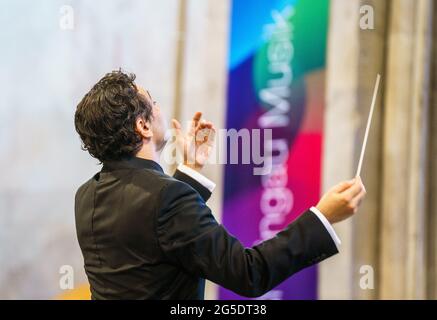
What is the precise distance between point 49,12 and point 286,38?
1.11 m

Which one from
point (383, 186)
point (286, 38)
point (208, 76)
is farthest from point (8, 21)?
point (383, 186)

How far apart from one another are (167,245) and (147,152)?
0.28 metres

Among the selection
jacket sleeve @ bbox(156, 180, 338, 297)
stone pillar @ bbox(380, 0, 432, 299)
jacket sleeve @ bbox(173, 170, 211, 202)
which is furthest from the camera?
stone pillar @ bbox(380, 0, 432, 299)

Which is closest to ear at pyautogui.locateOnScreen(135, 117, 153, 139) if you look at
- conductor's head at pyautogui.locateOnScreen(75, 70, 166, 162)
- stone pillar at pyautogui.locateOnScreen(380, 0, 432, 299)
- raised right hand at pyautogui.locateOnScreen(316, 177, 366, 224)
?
conductor's head at pyautogui.locateOnScreen(75, 70, 166, 162)

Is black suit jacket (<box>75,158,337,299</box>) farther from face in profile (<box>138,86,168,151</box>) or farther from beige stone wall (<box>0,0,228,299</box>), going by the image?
beige stone wall (<box>0,0,228,299</box>)

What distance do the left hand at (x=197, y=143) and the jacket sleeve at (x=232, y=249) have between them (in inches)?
15.5

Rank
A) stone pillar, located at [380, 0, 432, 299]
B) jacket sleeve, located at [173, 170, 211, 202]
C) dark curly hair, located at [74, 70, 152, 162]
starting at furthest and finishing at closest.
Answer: stone pillar, located at [380, 0, 432, 299], jacket sleeve, located at [173, 170, 211, 202], dark curly hair, located at [74, 70, 152, 162]

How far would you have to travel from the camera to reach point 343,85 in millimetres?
2893

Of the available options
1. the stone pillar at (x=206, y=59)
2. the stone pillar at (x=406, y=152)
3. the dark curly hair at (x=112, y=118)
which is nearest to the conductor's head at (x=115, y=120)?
the dark curly hair at (x=112, y=118)

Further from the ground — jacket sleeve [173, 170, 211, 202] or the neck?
the neck

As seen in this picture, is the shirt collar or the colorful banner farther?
the colorful banner

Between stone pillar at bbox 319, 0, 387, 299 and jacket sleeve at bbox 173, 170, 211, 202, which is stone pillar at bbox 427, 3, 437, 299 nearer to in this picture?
stone pillar at bbox 319, 0, 387, 299

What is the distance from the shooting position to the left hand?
171 cm

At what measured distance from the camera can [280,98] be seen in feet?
9.55
